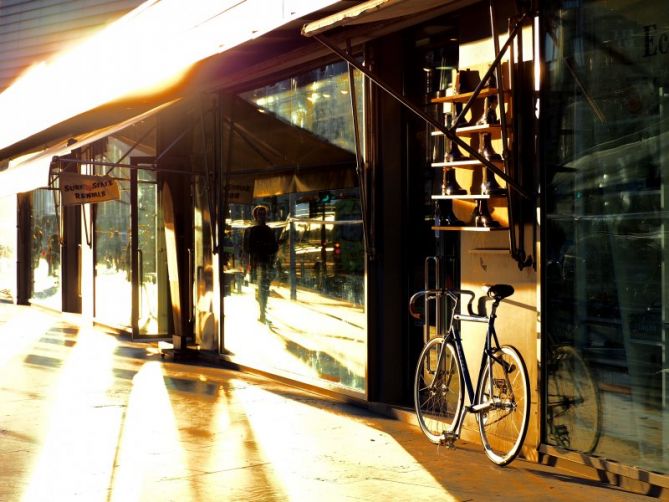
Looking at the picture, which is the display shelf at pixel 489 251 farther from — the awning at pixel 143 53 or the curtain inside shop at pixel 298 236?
the awning at pixel 143 53

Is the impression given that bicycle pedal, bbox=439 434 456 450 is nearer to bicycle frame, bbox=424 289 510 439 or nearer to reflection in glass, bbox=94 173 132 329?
bicycle frame, bbox=424 289 510 439

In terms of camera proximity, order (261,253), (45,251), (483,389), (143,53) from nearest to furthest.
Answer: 1. (483,389)
2. (261,253)
3. (143,53)
4. (45,251)

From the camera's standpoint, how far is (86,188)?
46.8 feet

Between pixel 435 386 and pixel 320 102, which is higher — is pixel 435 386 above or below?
below

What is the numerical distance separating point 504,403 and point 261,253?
17.2 feet

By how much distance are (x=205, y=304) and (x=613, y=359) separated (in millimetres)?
7412

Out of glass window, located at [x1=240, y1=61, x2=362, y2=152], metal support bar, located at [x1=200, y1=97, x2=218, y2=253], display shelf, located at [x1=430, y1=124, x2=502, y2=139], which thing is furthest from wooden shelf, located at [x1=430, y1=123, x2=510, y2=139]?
metal support bar, located at [x1=200, y1=97, x2=218, y2=253]

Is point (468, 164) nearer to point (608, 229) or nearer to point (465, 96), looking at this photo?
point (465, 96)

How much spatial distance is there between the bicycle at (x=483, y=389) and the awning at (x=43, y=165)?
19.0ft

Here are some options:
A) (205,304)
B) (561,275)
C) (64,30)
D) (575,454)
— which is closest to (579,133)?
(561,275)

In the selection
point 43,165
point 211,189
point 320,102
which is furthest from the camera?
point 43,165

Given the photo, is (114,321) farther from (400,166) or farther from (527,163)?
(527,163)

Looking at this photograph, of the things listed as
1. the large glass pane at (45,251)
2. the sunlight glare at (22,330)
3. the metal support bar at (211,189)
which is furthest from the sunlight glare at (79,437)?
the large glass pane at (45,251)

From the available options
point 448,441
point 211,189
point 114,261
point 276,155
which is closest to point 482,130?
point 448,441
